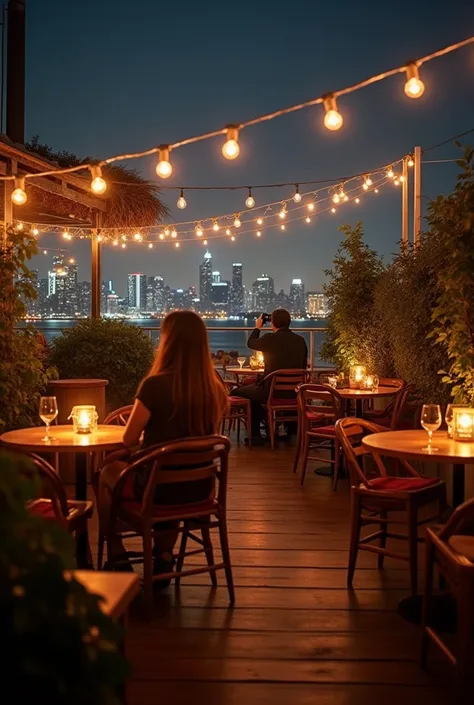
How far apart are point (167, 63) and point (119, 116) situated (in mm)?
3006

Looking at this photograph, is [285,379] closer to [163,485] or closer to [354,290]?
[354,290]

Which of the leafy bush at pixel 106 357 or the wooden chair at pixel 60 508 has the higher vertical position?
the leafy bush at pixel 106 357

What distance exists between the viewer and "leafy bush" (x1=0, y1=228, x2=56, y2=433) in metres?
5.18

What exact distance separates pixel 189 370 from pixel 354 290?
20.0 feet

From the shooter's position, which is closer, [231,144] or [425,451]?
[425,451]

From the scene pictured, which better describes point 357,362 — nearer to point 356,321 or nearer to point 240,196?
point 356,321

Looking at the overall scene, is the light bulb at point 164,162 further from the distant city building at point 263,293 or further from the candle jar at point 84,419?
the distant city building at point 263,293

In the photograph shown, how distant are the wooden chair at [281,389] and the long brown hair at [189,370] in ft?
14.1

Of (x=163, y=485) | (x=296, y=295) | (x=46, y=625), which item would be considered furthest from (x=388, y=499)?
(x=296, y=295)

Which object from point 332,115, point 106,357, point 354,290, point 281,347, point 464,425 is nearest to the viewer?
point 464,425

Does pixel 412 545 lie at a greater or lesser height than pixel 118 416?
lesser

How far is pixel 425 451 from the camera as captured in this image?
3.69m

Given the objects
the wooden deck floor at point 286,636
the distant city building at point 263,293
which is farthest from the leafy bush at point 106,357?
the distant city building at point 263,293

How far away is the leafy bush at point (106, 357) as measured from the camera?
7488 millimetres
